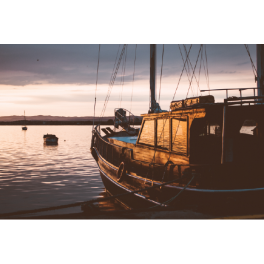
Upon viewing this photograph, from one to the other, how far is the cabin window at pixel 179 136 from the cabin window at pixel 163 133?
0.94 feet

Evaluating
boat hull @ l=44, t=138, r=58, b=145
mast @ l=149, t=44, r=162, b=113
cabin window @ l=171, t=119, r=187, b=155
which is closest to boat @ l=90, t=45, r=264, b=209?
cabin window @ l=171, t=119, r=187, b=155

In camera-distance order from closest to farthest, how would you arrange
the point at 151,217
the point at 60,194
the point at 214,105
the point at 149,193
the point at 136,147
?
the point at 151,217, the point at 214,105, the point at 149,193, the point at 136,147, the point at 60,194

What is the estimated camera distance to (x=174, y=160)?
770 centimetres

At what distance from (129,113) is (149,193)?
1008 cm

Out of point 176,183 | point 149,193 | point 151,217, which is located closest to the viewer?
point 151,217

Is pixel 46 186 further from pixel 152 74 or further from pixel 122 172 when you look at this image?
pixel 152 74

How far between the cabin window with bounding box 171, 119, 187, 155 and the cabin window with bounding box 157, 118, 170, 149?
29 cm

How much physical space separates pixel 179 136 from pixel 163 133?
0.88m

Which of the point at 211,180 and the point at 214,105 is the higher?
the point at 214,105

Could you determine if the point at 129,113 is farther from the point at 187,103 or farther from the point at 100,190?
the point at 187,103

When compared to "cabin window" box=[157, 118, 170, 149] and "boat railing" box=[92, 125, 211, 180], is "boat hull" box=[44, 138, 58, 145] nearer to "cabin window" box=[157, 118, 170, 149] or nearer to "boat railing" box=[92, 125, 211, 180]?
"boat railing" box=[92, 125, 211, 180]

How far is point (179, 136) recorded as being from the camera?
7523mm

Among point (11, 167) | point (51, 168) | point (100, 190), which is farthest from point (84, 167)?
point (100, 190)

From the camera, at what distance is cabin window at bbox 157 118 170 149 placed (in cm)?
807
